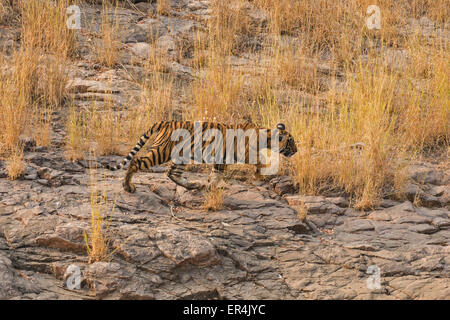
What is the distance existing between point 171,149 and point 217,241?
3.67ft

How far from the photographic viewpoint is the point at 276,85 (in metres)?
8.38

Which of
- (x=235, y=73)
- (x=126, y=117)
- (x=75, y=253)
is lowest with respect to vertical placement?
(x=75, y=253)

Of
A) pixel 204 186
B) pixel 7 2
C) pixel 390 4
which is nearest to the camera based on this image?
pixel 204 186

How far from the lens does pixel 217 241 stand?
481 centimetres

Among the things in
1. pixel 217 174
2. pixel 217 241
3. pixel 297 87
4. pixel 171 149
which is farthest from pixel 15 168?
pixel 297 87

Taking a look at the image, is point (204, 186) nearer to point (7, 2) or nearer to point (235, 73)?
point (235, 73)

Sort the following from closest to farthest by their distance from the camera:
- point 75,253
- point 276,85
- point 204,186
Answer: point 75,253 < point 204,186 < point 276,85

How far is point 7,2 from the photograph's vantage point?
947 cm

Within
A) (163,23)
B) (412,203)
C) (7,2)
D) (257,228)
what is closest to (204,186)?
(257,228)

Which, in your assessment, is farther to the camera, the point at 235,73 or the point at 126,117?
the point at 235,73

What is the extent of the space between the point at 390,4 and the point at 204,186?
6.27 m

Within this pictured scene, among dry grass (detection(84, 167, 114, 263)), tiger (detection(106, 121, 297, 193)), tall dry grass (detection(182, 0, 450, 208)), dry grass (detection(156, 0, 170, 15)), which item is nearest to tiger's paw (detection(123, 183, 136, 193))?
tiger (detection(106, 121, 297, 193))

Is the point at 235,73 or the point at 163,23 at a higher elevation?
the point at 163,23

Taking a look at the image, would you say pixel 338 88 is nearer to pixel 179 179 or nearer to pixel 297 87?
pixel 297 87
